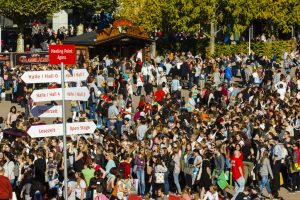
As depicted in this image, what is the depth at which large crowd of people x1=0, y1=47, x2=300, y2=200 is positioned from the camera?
22328 mm

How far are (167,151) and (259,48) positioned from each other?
3199cm

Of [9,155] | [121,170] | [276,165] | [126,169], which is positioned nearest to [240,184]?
[276,165]

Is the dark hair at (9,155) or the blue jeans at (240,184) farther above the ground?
the dark hair at (9,155)

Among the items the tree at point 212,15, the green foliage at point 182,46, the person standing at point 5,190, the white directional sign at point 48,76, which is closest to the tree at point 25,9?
the tree at point 212,15

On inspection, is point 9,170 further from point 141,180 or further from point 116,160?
point 141,180

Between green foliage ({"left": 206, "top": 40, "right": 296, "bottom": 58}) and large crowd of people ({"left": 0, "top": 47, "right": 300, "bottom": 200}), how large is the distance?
19797 millimetres

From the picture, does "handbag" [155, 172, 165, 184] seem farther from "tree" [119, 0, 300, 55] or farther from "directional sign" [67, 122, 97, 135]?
"tree" [119, 0, 300, 55]

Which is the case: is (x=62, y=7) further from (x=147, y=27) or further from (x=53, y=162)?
(x=53, y=162)

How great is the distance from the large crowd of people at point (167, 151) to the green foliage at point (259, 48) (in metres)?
19.8

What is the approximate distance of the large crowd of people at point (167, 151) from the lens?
22328mm

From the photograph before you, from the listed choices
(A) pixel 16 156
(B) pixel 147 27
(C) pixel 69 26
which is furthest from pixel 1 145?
(C) pixel 69 26

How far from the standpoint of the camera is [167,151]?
80.2 ft

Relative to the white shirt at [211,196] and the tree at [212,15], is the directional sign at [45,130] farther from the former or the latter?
the tree at [212,15]

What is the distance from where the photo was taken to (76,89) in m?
18.0
